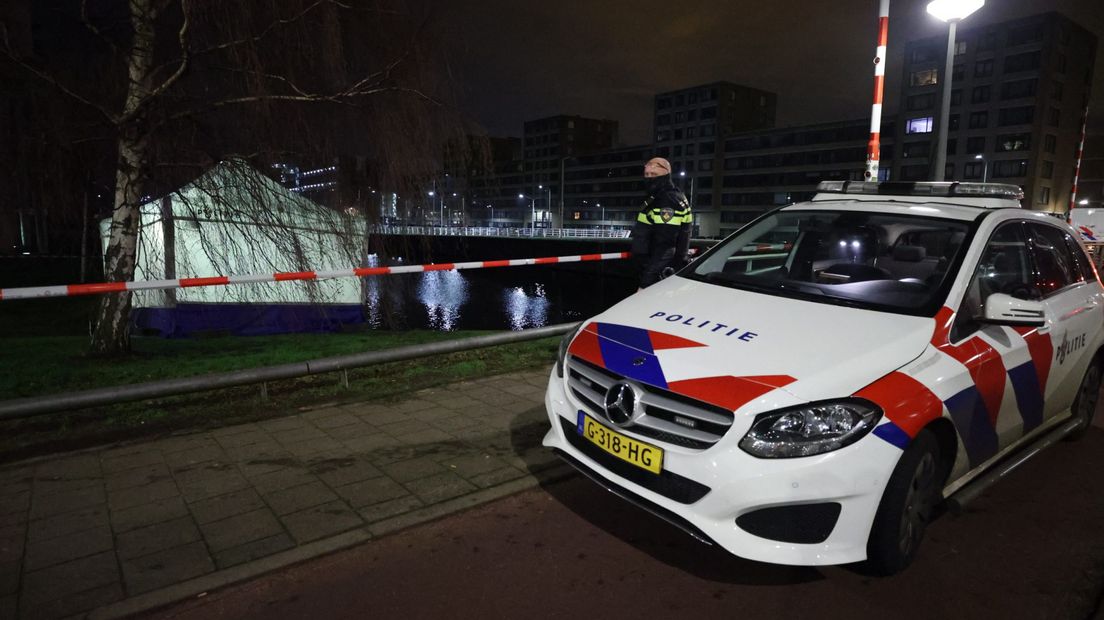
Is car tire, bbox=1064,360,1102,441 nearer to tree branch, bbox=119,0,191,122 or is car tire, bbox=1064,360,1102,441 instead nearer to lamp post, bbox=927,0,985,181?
lamp post, bbox=927,0,985,181

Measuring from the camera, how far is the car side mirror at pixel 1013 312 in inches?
126

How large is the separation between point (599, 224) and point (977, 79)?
52.5m

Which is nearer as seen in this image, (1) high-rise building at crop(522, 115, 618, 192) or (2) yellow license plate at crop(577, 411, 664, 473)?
(2) yellow license plate at crop(577, 411, 664, 473)

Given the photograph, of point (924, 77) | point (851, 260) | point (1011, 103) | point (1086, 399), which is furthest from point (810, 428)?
point (924, 77)

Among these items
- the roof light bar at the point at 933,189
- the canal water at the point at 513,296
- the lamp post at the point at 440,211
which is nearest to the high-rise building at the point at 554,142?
the canal water at the point at 513,296

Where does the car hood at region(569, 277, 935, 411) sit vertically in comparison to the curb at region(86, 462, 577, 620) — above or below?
above

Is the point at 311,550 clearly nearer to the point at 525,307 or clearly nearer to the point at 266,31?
the point at 266,31

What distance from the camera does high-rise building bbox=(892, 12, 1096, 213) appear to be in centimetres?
6075

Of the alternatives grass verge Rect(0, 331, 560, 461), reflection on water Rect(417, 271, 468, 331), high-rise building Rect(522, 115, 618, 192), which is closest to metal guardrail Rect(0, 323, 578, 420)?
grass verge Rect(0, 331, 560, 461)

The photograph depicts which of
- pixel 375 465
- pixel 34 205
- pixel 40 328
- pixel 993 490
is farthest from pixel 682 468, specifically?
pixel 40 328

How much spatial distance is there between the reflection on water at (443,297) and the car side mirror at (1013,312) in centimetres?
2363

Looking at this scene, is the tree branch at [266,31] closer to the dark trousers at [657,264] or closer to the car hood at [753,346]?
the dark trousers at [657,264]

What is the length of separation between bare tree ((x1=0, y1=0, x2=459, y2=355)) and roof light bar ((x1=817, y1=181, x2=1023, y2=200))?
5.31m

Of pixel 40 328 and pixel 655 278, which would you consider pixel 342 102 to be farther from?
pixel 40 328
